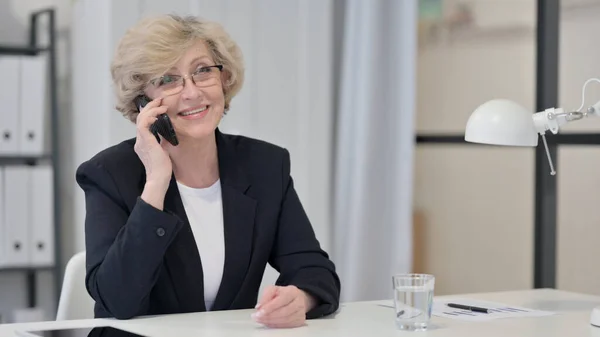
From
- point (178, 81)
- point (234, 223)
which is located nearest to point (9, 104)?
point (178, 81)

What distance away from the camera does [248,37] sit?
3.65 m

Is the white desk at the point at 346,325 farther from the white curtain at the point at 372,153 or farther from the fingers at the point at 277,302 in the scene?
A: the white curtain at the point at 372,153

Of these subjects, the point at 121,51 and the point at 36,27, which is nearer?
the point at 121,51

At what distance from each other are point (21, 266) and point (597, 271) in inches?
85.6

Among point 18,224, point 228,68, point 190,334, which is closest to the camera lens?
point 190,334

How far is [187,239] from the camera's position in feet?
6.77

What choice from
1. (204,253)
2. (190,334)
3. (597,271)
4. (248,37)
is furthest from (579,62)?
(190,334)

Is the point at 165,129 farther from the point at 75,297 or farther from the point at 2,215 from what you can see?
the point at 2,215

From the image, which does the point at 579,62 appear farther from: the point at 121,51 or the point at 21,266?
the point at 21,266

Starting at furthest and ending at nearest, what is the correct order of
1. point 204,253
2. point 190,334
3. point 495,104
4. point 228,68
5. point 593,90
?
point 593,90, point 228,68, point 204,253, point 495,104, point 190,334

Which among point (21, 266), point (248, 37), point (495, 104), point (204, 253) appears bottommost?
point (21, 266)

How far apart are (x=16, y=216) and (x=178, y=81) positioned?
1.66 meters

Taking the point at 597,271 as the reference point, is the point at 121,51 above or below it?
above

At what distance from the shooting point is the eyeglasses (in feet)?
7.04
